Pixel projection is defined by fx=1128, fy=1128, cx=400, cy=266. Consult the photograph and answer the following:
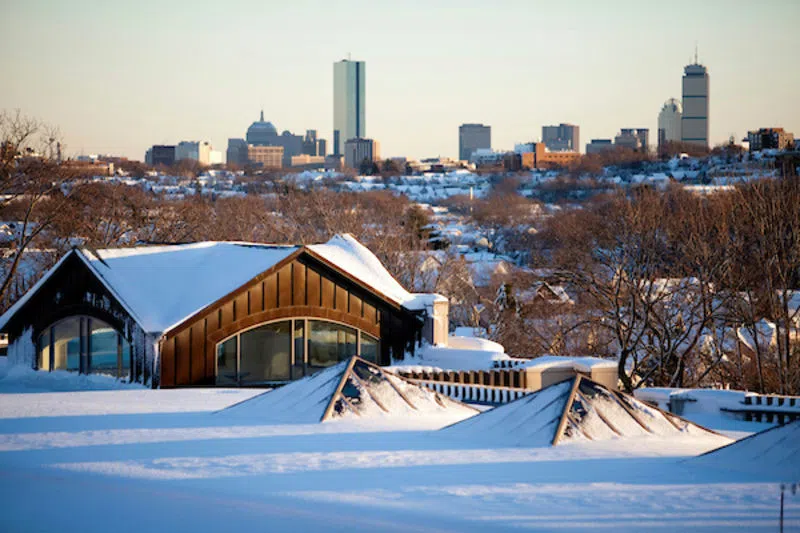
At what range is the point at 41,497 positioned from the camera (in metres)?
12.2

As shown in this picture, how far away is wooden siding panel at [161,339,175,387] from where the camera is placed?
23125mm

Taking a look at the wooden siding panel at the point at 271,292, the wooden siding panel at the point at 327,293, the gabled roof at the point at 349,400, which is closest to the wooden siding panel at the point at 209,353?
the wooden siding panel at the point at 271,292

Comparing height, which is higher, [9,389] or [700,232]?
[700,232]

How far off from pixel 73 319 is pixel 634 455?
48.1ft

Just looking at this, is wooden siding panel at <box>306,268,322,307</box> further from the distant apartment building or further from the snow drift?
the distant apartment building

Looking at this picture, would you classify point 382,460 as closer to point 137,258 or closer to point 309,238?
point 137,258

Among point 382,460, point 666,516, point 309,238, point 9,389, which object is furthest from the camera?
point 309,238

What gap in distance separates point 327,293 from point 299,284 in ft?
2.40

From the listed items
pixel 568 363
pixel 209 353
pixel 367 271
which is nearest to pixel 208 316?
pixel 209 353

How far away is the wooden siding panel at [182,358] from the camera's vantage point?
23333 millimetres

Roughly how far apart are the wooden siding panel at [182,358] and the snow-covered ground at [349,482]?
278 inches

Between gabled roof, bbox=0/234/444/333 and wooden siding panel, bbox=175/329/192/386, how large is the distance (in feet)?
1.27

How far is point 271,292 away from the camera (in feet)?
81.3

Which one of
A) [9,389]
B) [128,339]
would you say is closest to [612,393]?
[128,339]
